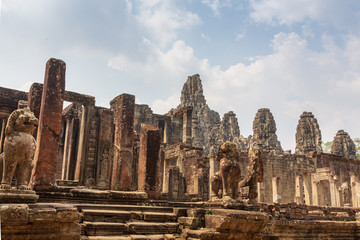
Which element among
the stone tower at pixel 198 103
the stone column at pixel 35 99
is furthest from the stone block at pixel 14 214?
the stone tower at pixel 198 103

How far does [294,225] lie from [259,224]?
9.90ft

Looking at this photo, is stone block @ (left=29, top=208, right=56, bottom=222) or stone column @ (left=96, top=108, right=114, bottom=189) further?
stone column @ (left=96, top=108, right=114, bottom=189)

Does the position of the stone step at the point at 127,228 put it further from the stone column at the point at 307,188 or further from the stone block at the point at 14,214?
the stone column at the point at 307,188

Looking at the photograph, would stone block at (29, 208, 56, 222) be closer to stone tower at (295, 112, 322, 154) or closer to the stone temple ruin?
the stone temple ruin

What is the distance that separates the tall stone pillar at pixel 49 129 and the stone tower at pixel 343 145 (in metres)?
40.5

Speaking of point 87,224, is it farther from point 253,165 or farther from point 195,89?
point 195,89

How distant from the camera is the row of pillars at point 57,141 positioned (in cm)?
846

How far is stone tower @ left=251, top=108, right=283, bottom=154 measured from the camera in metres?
42.1

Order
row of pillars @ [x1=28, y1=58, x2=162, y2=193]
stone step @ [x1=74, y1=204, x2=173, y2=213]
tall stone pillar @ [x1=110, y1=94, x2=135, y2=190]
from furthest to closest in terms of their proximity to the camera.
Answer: tall stone pillar @ [x1=110, y1=94, x2=135, y2=190] → row of pillars @ [x1=28, y1=58, x2=162, y2=193] → stone step @ [x1=74, y1=204, x2=173, y2=213]

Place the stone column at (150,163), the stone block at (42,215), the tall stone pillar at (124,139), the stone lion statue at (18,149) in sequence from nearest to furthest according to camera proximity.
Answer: the stone block at (42,215)
the stone lion statue at (18,149)
the stone column at (150,163)
the tall stone pillar at (124,139)

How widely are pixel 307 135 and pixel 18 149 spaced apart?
125ft

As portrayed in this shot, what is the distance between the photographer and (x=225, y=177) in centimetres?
923

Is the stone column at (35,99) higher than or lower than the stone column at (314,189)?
higher

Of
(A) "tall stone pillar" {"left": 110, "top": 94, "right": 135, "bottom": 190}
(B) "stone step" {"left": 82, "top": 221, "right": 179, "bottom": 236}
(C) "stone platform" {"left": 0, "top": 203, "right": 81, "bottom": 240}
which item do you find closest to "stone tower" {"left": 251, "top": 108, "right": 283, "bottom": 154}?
(A) "tall stone pillar" {"left": 110, "top": 94, "right": 135, "bottom": 190}
